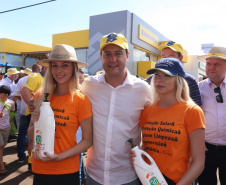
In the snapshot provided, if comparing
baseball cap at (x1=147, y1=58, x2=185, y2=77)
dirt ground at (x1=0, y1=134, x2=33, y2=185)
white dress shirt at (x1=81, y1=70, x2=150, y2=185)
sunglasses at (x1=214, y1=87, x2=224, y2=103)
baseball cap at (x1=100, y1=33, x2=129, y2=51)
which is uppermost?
baseball cap at (x1=100, y1=33, x2=129, y2=51)

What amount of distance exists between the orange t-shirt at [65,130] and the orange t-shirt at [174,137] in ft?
2.14

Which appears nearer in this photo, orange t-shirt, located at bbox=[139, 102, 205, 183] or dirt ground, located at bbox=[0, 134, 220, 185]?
orange t-shirt, located at bbox=[139, 102, 205, 183]

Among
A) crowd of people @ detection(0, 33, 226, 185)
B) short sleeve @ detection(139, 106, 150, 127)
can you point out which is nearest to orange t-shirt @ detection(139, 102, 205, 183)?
crowd of people @ detection(0, 33, 226, 185)

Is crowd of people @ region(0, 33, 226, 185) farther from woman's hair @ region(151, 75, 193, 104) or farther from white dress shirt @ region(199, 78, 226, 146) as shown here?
white dress shirt @ region(199, 78, 226, 146)

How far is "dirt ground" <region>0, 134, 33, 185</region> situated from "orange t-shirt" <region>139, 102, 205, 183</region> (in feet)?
10.0

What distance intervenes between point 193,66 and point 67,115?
72.0ft

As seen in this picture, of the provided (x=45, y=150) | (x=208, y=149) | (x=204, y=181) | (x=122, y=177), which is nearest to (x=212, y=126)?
(x=208, y=149)

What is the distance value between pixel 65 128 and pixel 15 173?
3.06m

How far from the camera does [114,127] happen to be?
1.86 meters

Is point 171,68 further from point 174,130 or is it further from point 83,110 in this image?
point 83,110

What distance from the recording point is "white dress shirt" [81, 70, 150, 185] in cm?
185

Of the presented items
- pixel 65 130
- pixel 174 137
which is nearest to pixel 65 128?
pixel 65 130

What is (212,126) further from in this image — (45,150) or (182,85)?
(45,150)

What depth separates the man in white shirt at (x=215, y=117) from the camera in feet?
8.00
